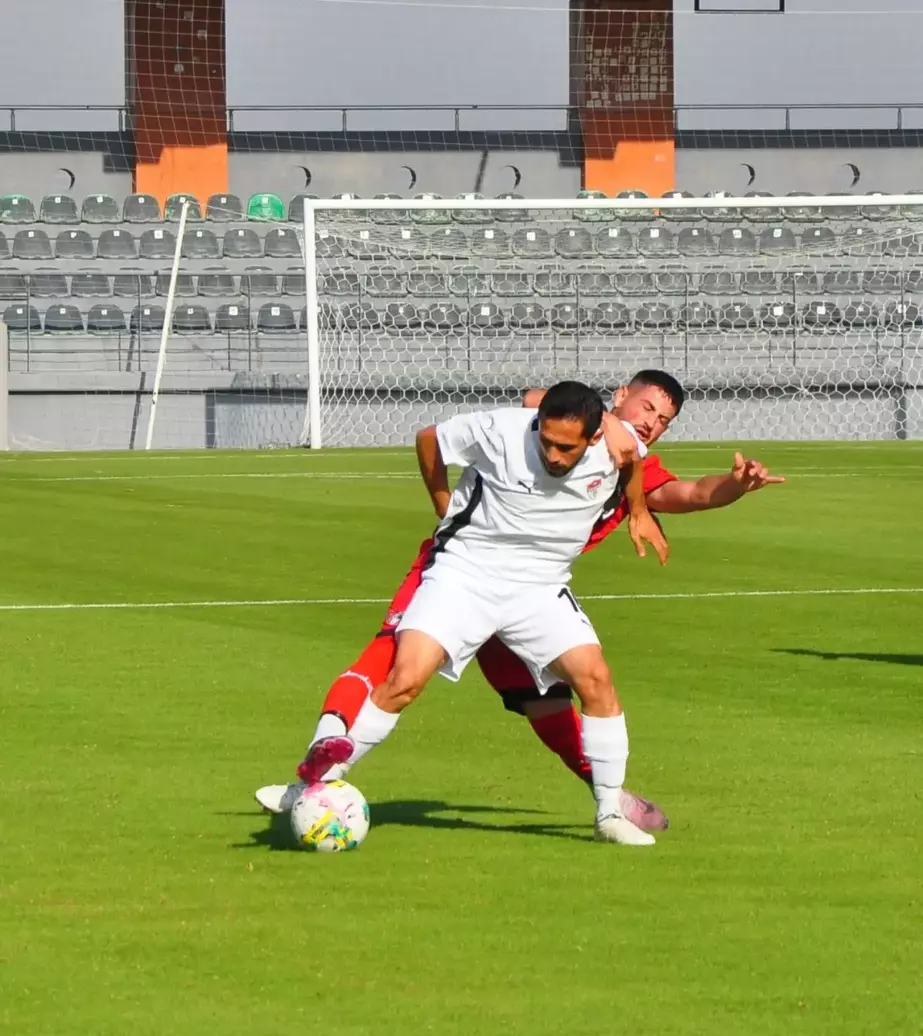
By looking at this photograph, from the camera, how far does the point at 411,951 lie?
183 inches

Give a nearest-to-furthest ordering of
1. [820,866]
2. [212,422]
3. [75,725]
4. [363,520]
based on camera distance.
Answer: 1. [820,866]
2. [75,725]
3. [363,520]
4. [212,422]

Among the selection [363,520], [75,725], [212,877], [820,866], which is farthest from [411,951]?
[363,520]

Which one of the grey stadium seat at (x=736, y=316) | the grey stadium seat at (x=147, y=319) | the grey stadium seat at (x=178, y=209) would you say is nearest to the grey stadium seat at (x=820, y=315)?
the grey stadium seat at (x=736, y=316)

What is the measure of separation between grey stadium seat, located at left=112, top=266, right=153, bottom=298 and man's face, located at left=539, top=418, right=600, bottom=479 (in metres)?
26.8

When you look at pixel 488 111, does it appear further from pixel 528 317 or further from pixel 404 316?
pixel 404 316

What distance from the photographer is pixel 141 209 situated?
34.7 metres

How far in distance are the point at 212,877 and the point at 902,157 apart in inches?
1432

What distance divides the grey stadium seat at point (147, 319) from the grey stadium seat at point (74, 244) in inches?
66.6

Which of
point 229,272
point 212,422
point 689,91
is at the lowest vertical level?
point 212,422

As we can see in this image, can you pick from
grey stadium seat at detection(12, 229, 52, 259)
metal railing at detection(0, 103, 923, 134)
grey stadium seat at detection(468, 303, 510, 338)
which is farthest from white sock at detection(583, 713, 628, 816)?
metal railing at detection(0, 103, 923, 134)

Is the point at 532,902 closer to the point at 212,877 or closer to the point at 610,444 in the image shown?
the point at 212,877

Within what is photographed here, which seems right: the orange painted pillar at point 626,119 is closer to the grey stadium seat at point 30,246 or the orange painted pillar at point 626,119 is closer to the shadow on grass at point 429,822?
the grey stadium seat at point 30,246

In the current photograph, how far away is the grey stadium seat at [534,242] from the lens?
104ft

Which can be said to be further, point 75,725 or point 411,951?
point 75,725
